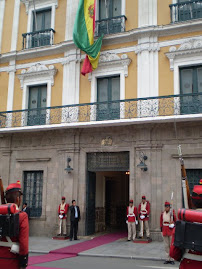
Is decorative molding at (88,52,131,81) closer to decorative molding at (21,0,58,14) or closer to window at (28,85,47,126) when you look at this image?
window at (28,85,47,126)

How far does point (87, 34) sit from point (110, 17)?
1.71 m

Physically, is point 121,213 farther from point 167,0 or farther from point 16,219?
point 16,219

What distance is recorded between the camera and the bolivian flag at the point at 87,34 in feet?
49.2

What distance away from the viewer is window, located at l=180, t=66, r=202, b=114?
1360 centimetres

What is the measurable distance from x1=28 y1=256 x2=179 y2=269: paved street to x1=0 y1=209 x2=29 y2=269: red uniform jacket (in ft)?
16.3

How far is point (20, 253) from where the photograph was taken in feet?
14.5

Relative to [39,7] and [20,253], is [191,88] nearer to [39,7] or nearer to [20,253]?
[39,7]

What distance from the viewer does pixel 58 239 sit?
14.5 metres

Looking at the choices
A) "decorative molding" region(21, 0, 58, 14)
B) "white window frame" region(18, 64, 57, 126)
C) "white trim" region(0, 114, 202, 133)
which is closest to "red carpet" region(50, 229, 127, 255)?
"white trim" region(0, 114, 202, 133)

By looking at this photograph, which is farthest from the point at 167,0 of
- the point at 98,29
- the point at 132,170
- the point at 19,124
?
the point at 19,124

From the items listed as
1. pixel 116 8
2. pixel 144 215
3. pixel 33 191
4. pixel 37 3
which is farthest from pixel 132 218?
pixel 37 3

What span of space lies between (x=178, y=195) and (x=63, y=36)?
9661 mm

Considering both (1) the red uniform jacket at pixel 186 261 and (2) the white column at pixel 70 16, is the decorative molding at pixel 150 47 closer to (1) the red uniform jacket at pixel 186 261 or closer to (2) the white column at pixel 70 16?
(2) the white column at pixel 70 16

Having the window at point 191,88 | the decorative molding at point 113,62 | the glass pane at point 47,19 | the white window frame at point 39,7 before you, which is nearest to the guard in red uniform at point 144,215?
the window at point 191,88
